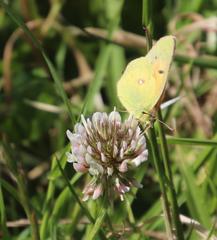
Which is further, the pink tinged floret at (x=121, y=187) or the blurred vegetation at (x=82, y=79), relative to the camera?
the blurred vegetation at (x=82, y=79)

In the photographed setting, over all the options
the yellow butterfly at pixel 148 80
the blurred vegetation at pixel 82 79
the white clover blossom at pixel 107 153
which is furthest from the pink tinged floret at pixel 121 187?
the blurred vegetation at pixel 82 79

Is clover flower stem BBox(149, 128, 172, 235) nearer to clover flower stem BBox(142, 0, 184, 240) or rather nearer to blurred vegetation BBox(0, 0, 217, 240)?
clover flower stem BBox(142, 0, 184, 240)

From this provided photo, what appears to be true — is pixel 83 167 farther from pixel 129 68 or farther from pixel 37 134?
pixel 37 134

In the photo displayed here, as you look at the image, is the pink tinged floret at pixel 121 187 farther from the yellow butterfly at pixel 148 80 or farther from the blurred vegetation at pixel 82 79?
the blurred vegetation at pixel 82 79

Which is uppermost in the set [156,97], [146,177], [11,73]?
[156,97]

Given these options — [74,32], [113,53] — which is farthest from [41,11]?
[113,53]

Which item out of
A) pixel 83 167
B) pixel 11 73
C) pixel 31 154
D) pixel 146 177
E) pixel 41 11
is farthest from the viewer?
pixel 41 11

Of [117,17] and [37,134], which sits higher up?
[117,17]
